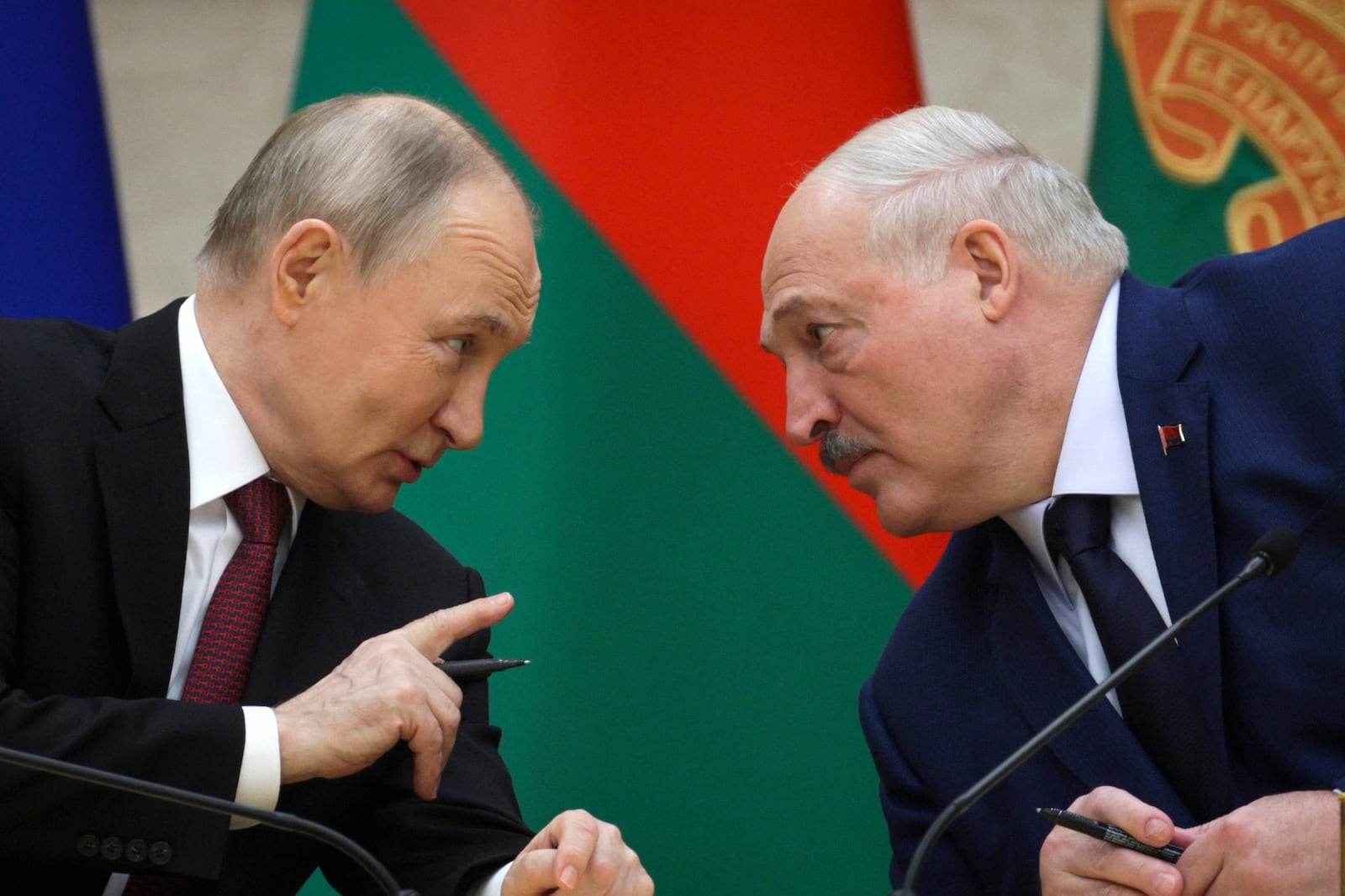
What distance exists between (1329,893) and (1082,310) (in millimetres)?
752

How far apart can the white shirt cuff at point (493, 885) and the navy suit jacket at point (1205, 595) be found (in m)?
0.51

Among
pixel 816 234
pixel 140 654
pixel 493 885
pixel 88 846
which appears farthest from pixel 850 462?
pixel 88 846

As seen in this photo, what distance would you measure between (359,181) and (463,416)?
1.06ft

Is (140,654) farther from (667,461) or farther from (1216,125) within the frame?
(1216,125)

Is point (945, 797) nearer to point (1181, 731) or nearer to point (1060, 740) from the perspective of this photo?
point (1060, 740)

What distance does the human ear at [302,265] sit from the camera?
1.81 metres

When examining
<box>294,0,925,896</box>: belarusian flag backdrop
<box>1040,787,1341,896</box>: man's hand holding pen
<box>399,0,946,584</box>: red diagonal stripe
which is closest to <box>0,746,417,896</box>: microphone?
<box>1040,787,1341,896</box>: man's hand holding pen

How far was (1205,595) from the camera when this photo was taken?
1683mm

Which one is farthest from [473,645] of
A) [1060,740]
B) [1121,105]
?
[1121,105]

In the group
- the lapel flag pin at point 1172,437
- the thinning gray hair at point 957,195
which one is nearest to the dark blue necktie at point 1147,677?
the lapel flag pin at point 1172,437

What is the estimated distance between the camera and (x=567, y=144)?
107 inches

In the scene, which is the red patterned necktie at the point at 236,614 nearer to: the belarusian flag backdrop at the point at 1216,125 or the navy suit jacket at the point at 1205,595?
the navy suit jacket at the point at 1205,595

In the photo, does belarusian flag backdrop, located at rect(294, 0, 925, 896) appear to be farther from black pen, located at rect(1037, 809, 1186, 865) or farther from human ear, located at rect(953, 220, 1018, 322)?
black pen, located at rect(1037, 809, 1186, 865)

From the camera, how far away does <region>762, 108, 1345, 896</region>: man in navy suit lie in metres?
1.67
